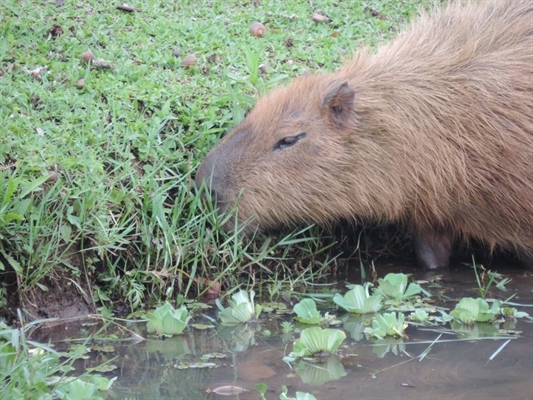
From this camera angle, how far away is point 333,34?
646 cm

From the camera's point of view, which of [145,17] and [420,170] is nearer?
[420,170]

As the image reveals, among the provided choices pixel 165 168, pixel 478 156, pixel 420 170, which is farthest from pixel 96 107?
pixel 478 156

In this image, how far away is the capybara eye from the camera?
4.93 m

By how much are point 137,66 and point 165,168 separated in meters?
1.01

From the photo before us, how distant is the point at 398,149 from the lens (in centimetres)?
496

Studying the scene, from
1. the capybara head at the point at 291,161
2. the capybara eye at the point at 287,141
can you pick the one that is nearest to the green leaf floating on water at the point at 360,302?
the capybara head at the point at 291,161

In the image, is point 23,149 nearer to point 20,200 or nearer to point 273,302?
point 20,200

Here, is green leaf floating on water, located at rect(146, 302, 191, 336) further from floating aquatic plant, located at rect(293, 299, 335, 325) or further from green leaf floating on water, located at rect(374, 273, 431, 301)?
green leaf floating on water, located at rect(374, 273, 431, 301)

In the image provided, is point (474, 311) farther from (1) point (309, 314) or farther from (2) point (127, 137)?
(2) point (127, 137)

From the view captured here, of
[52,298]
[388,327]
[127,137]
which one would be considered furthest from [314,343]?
[127,137]

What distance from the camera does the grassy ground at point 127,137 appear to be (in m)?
4.31

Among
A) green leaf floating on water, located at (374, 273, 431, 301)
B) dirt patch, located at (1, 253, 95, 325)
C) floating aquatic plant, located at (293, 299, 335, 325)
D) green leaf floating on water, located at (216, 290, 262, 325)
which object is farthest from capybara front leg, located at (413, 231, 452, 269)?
dirt patch, located at (1, 253, 95, 325)

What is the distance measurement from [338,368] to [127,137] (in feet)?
6.18

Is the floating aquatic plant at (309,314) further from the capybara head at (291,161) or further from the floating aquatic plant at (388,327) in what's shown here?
the capybara head at (291,161)
